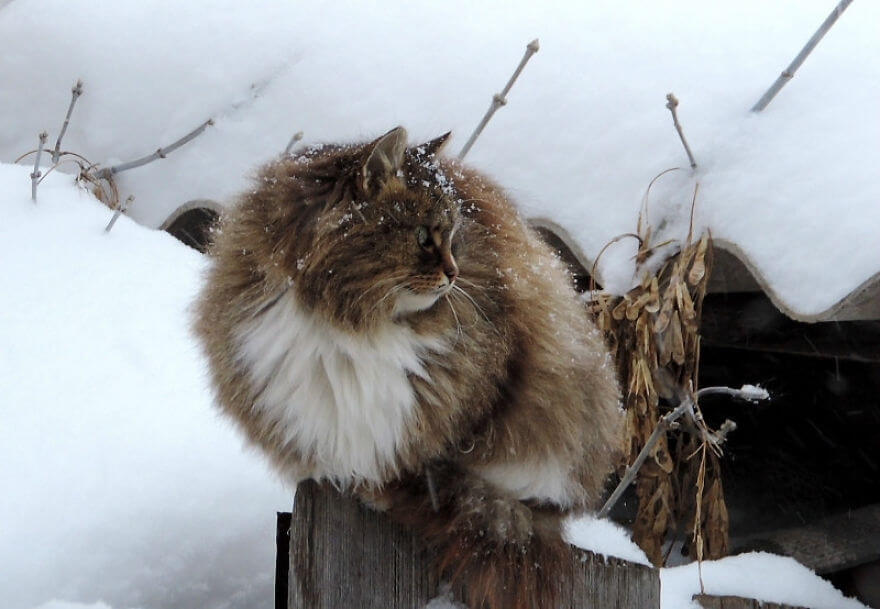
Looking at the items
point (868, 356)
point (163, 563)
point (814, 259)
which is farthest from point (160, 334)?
point (868, 356)

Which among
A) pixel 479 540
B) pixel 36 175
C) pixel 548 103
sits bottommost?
pixel 479 540

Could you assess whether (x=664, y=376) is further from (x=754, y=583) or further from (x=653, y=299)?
(x=754, y=583)

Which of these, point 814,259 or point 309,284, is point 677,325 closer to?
point 814,259

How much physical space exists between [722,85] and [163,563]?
1987 mm

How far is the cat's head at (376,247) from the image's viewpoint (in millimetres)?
1487

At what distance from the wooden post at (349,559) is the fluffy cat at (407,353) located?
0.04m

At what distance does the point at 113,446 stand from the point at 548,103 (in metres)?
1.60

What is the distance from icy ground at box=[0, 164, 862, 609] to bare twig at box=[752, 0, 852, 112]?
1.22 meters

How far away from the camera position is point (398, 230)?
1498 millimetres

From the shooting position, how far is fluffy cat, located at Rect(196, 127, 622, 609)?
4.93ft

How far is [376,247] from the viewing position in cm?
149

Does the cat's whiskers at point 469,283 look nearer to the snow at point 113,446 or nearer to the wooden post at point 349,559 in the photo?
the wooden post at point 349,559

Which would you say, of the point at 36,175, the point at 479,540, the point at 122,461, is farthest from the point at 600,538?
the point at 36,175

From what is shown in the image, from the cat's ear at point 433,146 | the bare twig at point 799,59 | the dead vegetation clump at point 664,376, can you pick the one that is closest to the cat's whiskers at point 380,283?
the cat's ear at point 433,146
